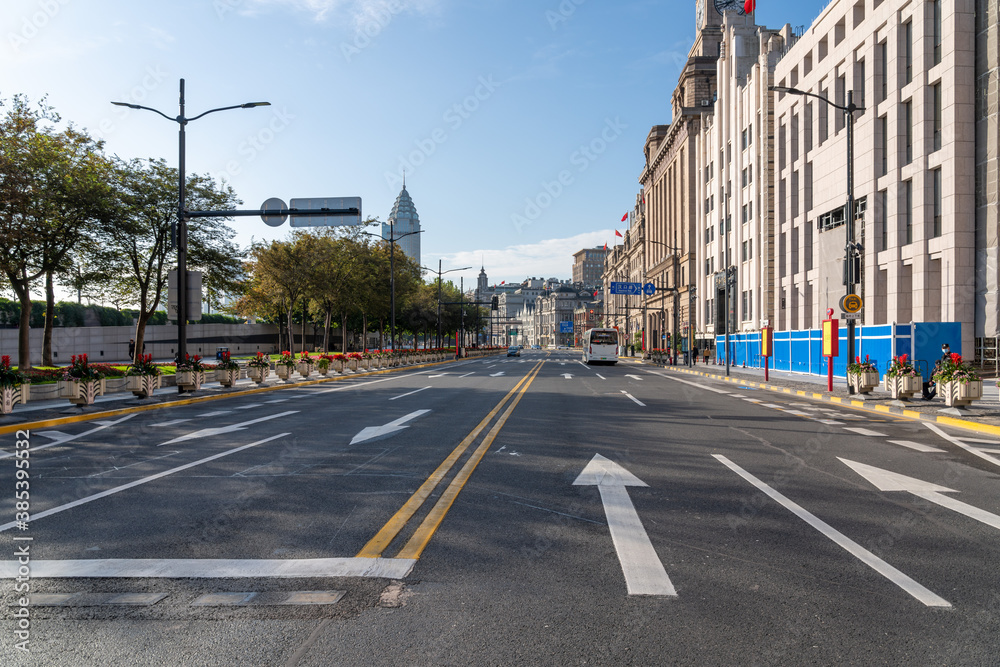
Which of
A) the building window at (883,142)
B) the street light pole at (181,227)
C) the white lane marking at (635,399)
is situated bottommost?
the white lane marking at (635,399)

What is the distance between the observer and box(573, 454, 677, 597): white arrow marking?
13.7 feet

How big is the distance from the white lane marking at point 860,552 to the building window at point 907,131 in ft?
94.7

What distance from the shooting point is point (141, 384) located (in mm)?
18422

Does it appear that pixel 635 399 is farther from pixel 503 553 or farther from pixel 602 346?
pixel 602 346

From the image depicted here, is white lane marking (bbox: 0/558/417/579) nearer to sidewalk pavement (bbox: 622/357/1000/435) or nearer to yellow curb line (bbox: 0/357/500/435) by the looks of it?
yellow curb line (bbox: 0/357/500/435)

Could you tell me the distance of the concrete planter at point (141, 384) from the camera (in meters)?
18.3

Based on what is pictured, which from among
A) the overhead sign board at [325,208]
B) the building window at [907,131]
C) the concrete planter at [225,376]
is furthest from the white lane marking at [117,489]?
the building window at [907,131]

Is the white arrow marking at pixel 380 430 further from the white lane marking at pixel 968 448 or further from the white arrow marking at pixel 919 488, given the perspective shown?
the white lane marking at pixel 968 448

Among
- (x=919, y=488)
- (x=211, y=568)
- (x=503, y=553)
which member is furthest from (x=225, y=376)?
(x=919, y=488)

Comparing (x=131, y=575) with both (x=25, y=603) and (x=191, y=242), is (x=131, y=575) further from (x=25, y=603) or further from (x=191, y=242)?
(x=191, y=242)

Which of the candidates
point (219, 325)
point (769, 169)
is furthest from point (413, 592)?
point (219, 325)

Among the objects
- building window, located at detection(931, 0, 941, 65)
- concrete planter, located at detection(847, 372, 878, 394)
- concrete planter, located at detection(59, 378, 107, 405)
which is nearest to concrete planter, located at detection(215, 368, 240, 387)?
concrete planter, located at detection(59, 378, 107, 405)

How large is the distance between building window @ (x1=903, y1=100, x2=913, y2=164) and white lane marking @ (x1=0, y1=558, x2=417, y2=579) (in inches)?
1299

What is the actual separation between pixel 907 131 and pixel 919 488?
28735 mm
